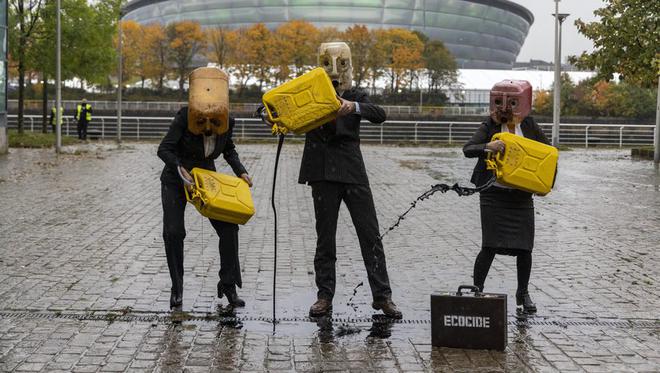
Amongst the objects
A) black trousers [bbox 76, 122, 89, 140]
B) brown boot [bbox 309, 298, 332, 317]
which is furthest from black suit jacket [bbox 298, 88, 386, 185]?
black trousers [bbox 76, 122, 89, 140]

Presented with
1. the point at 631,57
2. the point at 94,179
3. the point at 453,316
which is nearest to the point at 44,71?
the point at 94,179

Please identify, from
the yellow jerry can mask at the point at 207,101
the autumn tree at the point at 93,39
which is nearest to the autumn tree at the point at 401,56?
the autumn tree at the point at 93,39

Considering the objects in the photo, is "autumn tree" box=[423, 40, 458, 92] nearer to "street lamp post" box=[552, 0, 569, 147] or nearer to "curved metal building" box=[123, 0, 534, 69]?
"curved metal building" box=[123, 0, 534, 69]

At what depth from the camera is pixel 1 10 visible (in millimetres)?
29828

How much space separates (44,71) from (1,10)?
5.44 meters

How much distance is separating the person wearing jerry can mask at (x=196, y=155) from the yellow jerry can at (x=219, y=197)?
109 millimetres

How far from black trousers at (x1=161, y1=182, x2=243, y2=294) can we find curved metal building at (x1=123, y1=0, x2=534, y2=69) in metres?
118

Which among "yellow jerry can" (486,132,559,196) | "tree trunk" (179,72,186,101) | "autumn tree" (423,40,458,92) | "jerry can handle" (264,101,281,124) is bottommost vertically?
"yellow jerry can" (486,132,559,196)

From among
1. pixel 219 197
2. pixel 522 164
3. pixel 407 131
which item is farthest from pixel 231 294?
pixel 407 131

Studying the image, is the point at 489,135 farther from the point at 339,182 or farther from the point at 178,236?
the point at 178,236

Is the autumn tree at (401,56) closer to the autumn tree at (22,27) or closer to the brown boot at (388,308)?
the autumn tree at (22,27)

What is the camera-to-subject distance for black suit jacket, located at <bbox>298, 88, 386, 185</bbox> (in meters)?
7.03

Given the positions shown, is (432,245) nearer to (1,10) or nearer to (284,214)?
(284,214)

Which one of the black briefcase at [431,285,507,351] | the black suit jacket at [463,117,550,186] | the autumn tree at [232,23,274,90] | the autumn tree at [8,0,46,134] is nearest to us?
the black briefcase at [431,285,507,351]
